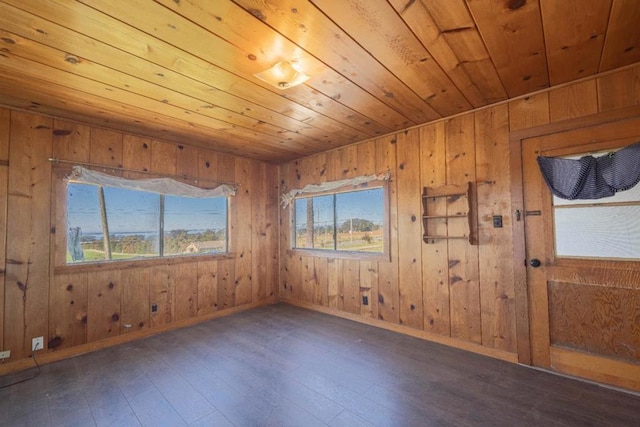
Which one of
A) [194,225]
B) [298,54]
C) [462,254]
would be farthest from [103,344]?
[462,254]

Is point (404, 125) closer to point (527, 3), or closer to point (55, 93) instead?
point (527, 3)

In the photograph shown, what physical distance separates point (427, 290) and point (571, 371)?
133 centimetres

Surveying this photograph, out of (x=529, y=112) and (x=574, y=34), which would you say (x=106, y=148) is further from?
(x=529, y=112)

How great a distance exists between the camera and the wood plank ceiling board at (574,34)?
1.59 m

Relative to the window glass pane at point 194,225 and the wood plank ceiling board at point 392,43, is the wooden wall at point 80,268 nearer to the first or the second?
the window glass pane at point 194,225

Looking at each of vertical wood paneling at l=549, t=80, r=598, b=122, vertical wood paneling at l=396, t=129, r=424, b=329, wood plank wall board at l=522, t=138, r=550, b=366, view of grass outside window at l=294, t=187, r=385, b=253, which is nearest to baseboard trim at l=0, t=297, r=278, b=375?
view of grass outside window at l=294, t=187, r=385, b=253

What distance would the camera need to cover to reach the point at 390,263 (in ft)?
12.0

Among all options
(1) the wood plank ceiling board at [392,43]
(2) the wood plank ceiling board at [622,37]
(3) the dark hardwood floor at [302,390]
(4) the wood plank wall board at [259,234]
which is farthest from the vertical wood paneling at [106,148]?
(2) the wood plank ceiling board at [622,37]

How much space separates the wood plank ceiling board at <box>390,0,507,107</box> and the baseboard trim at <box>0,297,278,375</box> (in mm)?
4114

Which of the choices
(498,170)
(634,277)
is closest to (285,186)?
(498,170)

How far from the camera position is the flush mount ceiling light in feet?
6.75

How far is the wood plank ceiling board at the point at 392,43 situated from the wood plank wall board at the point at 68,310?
357cm

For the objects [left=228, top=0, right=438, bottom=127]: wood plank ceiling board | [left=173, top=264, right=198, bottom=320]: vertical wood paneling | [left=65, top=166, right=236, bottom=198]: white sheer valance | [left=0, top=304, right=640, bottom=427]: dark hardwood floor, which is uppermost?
[left=228, top=0, right=438, bottom=127]: wood plank ceiling board

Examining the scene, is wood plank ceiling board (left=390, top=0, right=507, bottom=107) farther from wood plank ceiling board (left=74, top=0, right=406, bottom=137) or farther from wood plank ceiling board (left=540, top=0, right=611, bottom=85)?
wood plank ceiling board (left=74, top=0, right=406, bottom=137)
